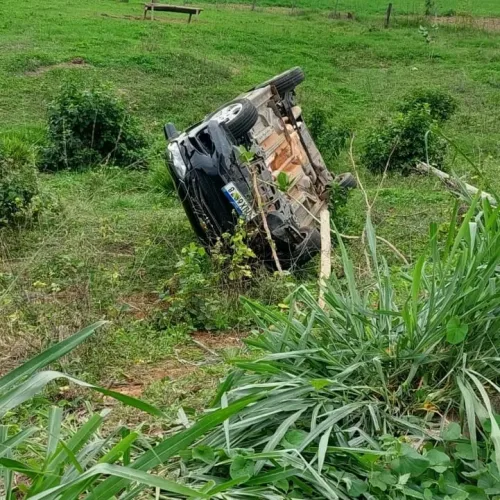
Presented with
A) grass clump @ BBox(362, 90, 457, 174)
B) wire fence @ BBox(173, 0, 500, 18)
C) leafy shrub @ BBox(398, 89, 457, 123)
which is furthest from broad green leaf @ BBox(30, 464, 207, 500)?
wire fence @ BBox(173, 0, 500, 18)

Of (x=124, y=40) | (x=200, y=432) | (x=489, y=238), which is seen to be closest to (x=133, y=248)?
(x=489, y=238)

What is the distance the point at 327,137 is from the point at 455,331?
8.57 metres

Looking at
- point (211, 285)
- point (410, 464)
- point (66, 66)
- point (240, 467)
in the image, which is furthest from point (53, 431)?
point (66, 66)

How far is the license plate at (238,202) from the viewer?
5.89m

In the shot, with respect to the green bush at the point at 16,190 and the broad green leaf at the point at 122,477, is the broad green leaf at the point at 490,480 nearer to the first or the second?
the broad green leaf at the point at 122,477

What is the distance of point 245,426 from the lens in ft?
8.52

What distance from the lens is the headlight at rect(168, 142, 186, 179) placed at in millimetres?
6064

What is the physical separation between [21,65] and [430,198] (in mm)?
10403

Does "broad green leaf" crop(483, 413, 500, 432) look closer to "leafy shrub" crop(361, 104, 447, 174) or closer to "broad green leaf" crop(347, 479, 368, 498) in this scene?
"broad green leaf" crop(347, 479, 368, 498)

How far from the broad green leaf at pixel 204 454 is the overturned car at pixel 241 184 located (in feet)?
10.5

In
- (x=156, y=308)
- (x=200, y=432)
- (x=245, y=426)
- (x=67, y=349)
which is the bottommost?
(x=156, y=308)

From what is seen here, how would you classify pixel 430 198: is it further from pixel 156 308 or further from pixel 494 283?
pixel 494 283

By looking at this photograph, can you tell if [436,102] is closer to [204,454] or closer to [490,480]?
[490,480]

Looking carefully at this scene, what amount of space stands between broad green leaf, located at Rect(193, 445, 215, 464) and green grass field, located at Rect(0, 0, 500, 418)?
1.32 metres
